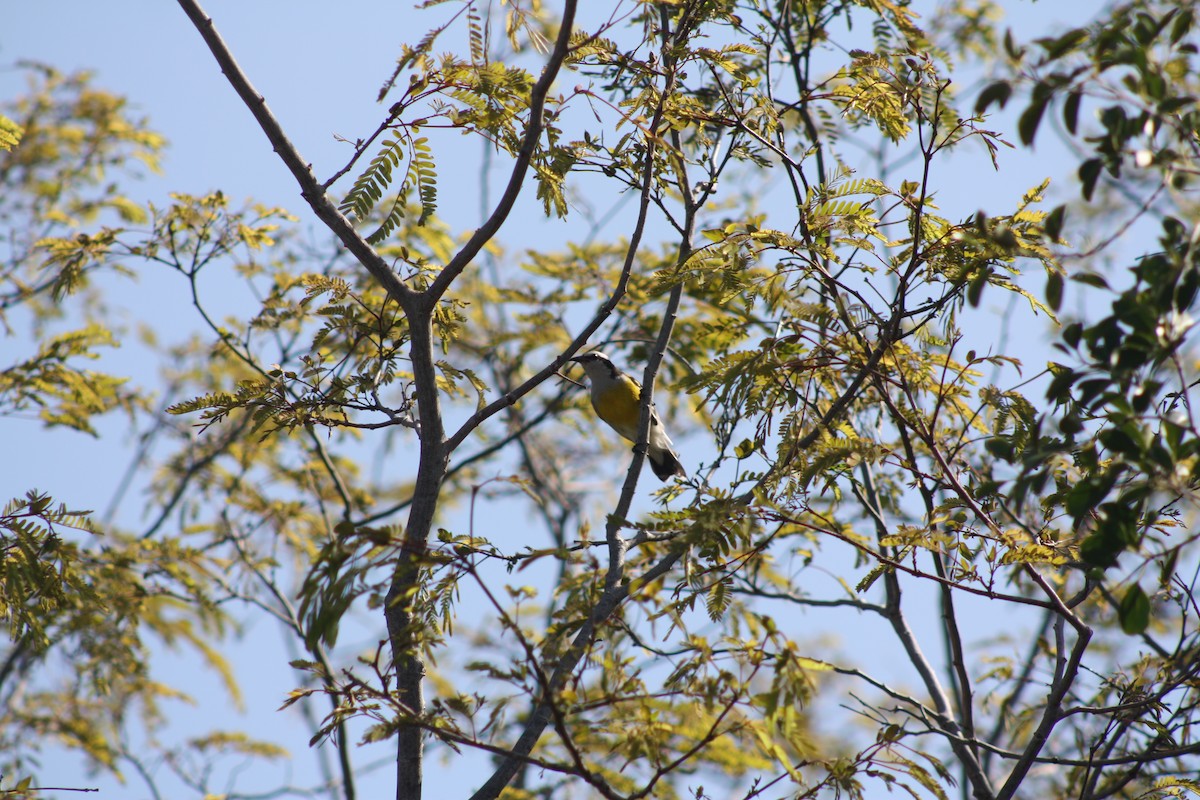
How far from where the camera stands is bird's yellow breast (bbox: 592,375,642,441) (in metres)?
7.37

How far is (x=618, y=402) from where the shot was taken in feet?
24.2

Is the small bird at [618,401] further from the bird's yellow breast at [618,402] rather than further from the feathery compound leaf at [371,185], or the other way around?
the feathery compound leaf at [371,185]

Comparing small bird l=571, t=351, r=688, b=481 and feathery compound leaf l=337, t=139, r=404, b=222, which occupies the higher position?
small bird l=571, t=351, r=688, b=481

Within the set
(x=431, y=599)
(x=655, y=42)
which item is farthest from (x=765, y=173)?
(x=431, y=599)

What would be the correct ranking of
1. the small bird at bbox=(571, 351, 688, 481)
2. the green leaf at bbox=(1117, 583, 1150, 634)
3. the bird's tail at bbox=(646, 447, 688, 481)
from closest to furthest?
the green leaf at bbox=(1117, 583, 1150, 634) < the small bird at bbox=(571, 351, 688, 481) < the bird's tail at bbox=(646, 447, 688, 481)

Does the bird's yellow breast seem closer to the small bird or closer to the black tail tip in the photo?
the small bird

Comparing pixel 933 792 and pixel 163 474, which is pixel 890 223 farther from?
pixel 163 474

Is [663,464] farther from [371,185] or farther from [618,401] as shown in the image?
[371,185]

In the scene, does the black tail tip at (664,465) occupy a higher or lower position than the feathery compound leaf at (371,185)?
higher

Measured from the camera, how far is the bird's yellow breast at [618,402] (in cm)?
737

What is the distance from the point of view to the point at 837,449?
2.86 m

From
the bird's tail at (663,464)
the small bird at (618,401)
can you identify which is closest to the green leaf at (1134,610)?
the small bird at (618,401)

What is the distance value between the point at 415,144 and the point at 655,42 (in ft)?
3.36

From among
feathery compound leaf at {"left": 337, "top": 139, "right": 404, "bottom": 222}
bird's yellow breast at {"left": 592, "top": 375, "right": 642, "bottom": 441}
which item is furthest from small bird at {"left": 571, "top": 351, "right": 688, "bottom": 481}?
feathery compound leaf at {"left": 337, "top": 139, "right": 404, "bottom": 222}
